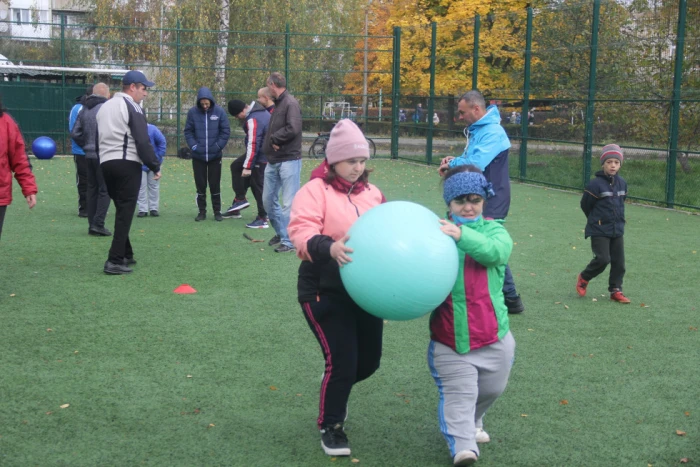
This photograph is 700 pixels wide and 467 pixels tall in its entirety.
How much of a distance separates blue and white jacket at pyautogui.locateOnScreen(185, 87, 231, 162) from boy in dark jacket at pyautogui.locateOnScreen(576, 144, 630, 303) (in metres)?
5.90

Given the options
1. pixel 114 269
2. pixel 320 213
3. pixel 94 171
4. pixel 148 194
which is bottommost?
pixel 114 269

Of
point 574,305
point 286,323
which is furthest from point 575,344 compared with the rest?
point 286,323

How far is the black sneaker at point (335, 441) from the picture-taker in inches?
161

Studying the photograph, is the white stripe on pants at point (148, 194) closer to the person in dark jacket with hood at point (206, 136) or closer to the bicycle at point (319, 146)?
the person in dark jacket with hood at point (206, 136)

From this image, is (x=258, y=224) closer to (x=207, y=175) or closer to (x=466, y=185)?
(x=207, y=175)

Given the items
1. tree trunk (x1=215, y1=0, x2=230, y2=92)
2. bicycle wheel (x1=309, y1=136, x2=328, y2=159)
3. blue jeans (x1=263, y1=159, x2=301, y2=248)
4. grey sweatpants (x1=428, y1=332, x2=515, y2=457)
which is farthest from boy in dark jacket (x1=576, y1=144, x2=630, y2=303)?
bicycle wheel (x1=309, y1=136, x2=328, y2=159)

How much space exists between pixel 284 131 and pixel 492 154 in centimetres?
318

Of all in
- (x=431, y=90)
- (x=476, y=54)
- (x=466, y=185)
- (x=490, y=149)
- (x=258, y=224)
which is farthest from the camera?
(x=431, y=90)

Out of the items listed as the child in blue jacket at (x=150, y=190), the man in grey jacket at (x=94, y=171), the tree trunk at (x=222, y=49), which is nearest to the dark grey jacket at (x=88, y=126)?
the man in grey jacket at (x=94, y=171)

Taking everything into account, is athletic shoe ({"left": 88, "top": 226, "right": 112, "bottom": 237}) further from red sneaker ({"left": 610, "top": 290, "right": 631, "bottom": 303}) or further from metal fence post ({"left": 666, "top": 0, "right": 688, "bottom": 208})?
metal fence post ({"left": 666, "top": 0, "right": 688, "bottom": 208})

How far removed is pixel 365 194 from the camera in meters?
4.11

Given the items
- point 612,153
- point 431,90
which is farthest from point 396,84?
point 612,153

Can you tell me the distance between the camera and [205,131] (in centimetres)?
1161

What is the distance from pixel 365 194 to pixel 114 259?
4.83 metres
